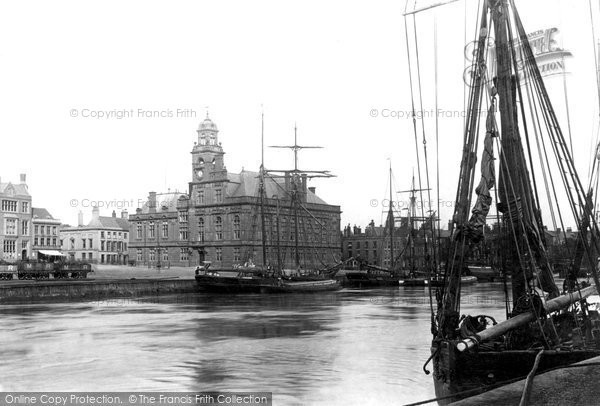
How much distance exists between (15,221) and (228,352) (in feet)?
252

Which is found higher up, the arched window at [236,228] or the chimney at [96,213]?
the chimney at [96,213]

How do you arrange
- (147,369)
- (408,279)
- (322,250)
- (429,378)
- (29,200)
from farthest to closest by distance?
(322,250)
(29,200)
(408,279)
(147,369)
(429,378)

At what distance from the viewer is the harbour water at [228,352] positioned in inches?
695

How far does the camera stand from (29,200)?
94375 mm

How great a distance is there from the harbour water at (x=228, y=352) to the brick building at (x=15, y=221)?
52629 mm

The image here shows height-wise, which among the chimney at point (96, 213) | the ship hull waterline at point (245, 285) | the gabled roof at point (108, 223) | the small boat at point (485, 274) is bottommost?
the small boat at point (485, 274)

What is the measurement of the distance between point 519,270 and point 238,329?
57.9 ft

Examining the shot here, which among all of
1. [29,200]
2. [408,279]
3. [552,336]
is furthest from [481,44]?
[29,200]

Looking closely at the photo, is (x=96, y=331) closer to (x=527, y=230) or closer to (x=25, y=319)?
(x=25, y=319)

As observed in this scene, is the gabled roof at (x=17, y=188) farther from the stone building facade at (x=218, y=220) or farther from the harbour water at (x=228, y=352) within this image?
the harbour water at (x=228, y=352)

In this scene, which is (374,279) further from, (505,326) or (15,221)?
(505,326)

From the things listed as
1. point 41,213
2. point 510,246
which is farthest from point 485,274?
point 510,246

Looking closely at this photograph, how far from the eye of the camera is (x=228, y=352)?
23.8 metres

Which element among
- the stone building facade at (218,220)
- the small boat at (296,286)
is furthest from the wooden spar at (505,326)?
the stone building facade at (218,220)
